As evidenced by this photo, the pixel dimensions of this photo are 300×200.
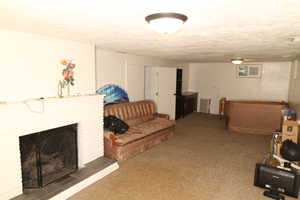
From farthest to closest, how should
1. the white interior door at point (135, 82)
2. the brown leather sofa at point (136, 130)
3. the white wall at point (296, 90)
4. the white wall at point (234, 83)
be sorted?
1. the white wall at point (234, 83)
2. the white interior door at point (135, 82)
3. the white wall at point (296, 90)
4. the brown leather sofa at point (136, 130)

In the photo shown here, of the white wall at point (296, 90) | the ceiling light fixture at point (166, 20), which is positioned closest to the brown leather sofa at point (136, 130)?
the ceiling light fixture at point (166, 20)

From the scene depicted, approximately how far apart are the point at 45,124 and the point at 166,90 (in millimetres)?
3963

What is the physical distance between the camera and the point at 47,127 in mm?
2666

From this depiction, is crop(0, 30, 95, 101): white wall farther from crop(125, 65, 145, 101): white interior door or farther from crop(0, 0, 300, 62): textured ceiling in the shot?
crop(125, 65, 145, 101): white interior door

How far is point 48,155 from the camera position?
2836 millimetres

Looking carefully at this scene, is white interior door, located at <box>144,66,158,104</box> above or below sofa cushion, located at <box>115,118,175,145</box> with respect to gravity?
above

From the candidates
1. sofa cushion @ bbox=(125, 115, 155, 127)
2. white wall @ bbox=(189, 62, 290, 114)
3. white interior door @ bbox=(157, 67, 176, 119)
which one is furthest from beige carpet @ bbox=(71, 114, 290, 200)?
white wall @ bbox=(189, 62, 290, 114)

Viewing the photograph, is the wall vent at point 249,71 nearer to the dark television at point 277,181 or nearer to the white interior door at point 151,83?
the white interior door at point 151,83

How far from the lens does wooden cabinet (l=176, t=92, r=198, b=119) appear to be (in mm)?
6977

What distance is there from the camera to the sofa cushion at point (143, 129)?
3561mm

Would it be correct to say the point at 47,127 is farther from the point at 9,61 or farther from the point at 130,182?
the point at 130,182

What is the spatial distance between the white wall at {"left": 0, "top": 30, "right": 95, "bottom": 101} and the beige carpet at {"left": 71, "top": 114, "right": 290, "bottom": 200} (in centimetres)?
161

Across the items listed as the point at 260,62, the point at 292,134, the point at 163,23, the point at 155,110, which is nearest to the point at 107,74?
the point at 155,110

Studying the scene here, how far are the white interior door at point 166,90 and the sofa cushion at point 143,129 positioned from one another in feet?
2.88
